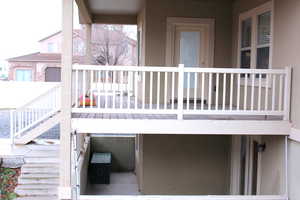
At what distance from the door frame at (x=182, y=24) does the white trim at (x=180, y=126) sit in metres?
2.83

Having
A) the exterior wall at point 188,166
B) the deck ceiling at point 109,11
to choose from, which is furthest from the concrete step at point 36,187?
the deck ceiling at point 109,11

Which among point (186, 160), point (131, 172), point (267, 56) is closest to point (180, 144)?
point (186, 160)

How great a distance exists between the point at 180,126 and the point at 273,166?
1.79m

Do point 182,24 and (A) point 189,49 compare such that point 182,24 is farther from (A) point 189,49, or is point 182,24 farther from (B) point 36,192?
(B) point 36,192

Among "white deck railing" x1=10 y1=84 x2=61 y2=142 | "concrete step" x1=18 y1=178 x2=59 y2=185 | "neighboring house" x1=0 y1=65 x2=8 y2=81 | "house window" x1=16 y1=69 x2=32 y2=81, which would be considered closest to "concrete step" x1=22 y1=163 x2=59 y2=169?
"concrete step" x1=18 y1=178 x2=59 y2=185

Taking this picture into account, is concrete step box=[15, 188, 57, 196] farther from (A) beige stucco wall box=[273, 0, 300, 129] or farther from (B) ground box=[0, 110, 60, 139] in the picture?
(A) beige stucco wall box=[273, 0, 300, 129]

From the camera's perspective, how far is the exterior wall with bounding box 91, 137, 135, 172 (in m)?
12.9

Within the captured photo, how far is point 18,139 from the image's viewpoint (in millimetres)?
9727

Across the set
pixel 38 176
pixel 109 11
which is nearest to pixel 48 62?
pixel 109 11

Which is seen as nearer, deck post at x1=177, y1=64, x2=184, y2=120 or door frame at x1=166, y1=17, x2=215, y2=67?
deck post at x1=177, y1=64, x2=184, y2=120

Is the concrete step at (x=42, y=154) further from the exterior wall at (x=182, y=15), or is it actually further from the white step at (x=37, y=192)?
the exterior wall at (x=182, y=15)

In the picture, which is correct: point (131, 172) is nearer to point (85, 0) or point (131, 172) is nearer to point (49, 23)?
point (85, 0)

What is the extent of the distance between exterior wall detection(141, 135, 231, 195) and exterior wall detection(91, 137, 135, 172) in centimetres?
429

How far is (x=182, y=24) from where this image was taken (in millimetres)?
8695
